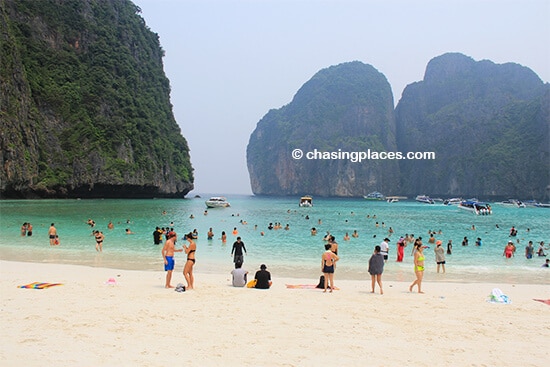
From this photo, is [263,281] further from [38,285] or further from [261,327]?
[38,285]

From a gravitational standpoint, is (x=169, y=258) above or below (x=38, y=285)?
above

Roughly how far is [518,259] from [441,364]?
18.0 m

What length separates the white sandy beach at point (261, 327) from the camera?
666 cm

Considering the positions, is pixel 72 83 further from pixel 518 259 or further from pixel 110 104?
pixel 518 259

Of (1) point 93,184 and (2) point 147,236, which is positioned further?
(1) point 93,184

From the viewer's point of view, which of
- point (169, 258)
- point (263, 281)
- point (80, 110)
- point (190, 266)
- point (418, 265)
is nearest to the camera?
point (190, 266)

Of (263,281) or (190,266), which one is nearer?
(190,266)

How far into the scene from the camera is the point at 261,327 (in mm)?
8227

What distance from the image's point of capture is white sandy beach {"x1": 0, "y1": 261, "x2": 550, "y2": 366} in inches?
262

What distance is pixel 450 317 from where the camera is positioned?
9328 mm

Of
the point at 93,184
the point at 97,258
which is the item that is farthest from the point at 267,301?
the point at 93,184

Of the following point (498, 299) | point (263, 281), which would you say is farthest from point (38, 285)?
point (498, 299)

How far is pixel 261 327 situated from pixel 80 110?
261 feet

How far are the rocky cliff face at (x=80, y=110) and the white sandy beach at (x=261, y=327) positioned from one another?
184ft
